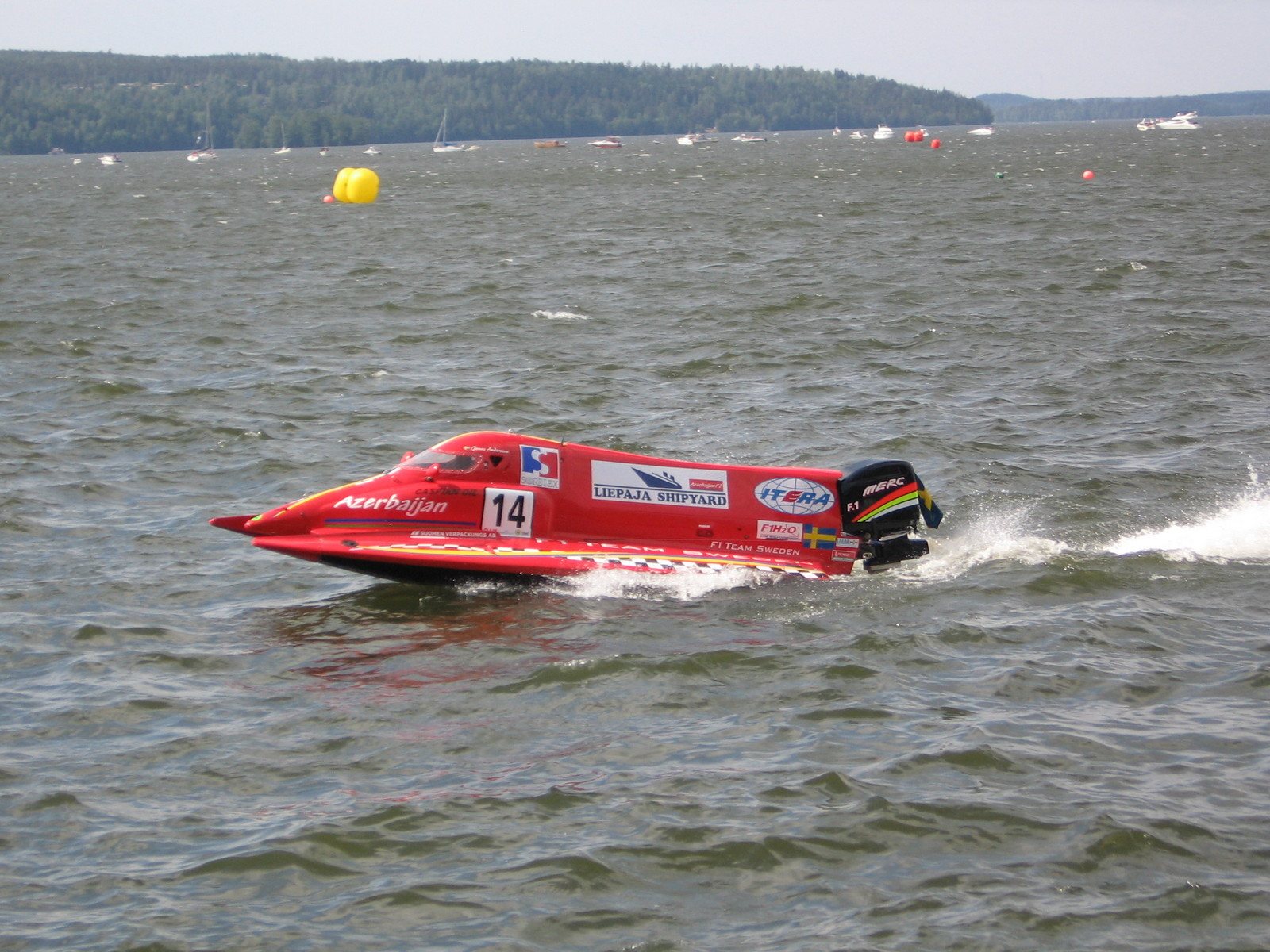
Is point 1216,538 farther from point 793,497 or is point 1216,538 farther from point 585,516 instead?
point 585,516

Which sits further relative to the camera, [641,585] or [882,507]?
[882,507]

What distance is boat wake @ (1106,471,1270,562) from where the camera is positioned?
16.0 metres

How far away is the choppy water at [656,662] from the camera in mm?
9125

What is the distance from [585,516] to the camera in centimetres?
1563

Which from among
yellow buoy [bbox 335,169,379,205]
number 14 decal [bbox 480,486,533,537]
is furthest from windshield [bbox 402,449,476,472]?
yellow buoy [bbox 335,169,379,205]

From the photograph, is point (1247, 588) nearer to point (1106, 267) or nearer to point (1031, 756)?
point (1031, 756)

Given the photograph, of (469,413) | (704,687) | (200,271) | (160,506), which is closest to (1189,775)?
(704,687)

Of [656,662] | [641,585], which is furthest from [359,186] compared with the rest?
[656,662]

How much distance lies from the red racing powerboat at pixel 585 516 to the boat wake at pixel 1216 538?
2636 mm

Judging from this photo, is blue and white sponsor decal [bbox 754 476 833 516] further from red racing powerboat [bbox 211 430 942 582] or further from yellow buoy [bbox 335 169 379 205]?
yellow buoy [bbox 335 169 379 205]

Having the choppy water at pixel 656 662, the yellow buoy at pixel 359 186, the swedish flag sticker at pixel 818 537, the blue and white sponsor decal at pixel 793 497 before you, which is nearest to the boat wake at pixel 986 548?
the choppy water at pixel 656 662

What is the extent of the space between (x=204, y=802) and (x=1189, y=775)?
25.0ft

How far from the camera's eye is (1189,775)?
1050 cm

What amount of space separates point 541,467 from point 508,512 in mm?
654
